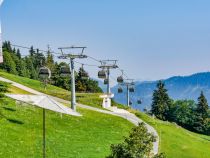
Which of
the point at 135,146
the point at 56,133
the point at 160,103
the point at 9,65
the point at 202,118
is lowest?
the point at 202,118

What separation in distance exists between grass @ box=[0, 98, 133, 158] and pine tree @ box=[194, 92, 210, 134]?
324ft

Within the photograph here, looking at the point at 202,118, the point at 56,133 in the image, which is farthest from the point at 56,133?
the point at 202,118

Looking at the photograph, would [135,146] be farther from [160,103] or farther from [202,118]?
[160,103]


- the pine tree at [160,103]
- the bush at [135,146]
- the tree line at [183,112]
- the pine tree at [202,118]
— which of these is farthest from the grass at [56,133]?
the pine tree at [160,103]

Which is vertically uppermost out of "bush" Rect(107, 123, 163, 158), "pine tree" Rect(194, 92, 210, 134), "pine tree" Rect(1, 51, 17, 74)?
"pine tree" Rect(1, 51, 17, 74)

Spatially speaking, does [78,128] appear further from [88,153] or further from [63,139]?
[88,153]

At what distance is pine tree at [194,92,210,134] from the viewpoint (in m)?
162

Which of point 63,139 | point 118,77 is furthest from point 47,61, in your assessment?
point 63,139

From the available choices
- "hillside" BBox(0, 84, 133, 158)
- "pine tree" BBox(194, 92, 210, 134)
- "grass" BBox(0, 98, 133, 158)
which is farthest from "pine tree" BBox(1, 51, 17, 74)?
"hillside" BBox(0, 84, 133, 158)

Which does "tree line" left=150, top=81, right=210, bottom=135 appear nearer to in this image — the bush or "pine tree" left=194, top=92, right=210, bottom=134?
"pine tree" left=194, top=92, right=210, bottom=134

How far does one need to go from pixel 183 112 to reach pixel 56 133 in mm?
127028

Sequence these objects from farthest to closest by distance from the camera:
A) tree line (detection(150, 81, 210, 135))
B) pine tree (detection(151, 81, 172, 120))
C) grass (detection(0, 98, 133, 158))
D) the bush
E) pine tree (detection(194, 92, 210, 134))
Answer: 1. pine tree (detection(151, 81, 172, 120))
2. tree line (detection(150, 81, 210, 135))
3. pine tree (detection(194, 92, 210, 134))
4. grass (detection(0, 98, 133, 158))
5. the bush

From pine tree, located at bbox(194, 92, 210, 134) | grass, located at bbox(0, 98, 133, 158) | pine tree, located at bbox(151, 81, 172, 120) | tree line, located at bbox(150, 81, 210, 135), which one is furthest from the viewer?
pine tree, located at bbox(151, 81, 172, 120)

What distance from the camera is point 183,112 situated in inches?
6703
